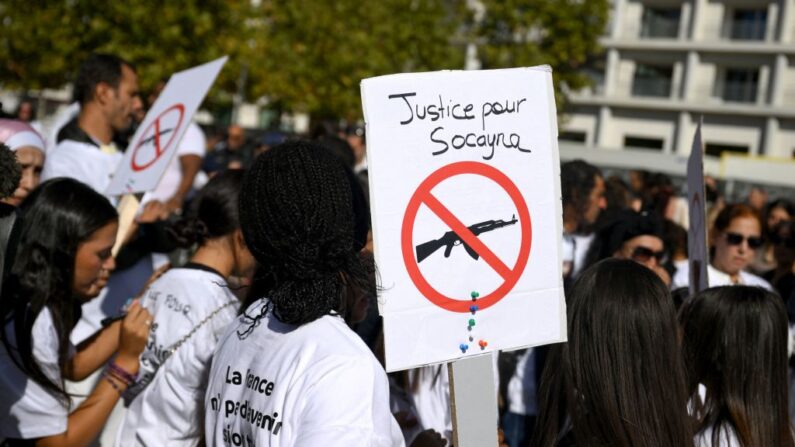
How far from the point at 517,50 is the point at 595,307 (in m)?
28.5

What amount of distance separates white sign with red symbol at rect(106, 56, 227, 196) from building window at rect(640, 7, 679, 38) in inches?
1404

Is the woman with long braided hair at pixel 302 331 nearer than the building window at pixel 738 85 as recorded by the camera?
Yes

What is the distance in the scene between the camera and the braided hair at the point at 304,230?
72.7 inches

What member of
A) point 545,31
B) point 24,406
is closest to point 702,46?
point 545,31

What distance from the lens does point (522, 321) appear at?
2129 mm

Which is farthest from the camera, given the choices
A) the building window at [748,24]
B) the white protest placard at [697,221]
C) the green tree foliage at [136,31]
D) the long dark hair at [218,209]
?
the building window at [748,24]

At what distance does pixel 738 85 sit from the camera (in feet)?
114

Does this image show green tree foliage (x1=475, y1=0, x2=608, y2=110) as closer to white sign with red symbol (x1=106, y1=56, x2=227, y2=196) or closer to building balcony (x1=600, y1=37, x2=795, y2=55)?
building balcony (x1=600, y1=37, x2=795, y2=55)

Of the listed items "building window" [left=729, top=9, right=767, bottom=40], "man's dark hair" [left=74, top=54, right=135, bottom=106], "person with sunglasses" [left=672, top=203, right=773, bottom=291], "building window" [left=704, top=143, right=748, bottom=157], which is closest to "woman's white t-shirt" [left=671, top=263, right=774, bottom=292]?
"person with sunglasses" [left=672, top=203, right=773, bottom=291]

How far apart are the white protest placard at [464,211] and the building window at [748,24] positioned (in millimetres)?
35932

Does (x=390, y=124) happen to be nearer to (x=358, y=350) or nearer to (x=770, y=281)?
(x=358, y=350)

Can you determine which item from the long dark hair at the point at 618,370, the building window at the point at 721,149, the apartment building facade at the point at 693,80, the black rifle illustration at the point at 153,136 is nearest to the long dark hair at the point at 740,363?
the long dark hair at the point at 618,370

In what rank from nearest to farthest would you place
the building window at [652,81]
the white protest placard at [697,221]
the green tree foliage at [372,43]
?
the white protest placard at [697,221]
the green tree foliage at [372,43]
the building window at [652,81]

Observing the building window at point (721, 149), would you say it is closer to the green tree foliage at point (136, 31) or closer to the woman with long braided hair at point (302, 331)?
the green tree foliage at point (136, 31)
